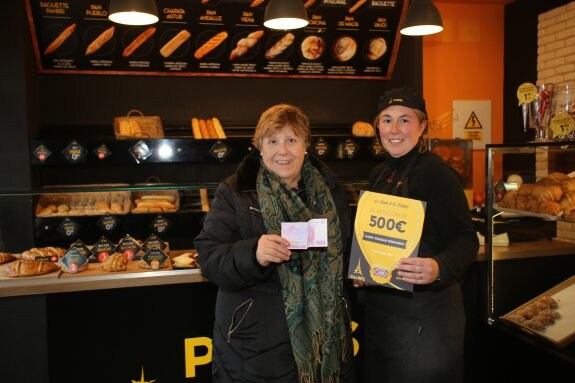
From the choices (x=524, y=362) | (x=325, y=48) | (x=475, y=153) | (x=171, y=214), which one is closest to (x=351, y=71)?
(x=325, y=48)

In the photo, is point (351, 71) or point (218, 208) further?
point (351, 71)

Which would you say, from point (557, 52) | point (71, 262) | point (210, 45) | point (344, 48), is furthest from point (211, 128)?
point (557, 52)

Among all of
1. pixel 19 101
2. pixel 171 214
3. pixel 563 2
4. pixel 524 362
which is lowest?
pixel 524 362

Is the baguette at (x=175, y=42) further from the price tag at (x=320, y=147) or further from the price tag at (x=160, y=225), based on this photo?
the price tag at (x=160, y=225)

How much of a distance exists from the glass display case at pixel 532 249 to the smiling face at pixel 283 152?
3.62 ft

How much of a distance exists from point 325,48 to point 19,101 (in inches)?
112

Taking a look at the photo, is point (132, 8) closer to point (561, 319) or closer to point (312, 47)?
point (312, 47)

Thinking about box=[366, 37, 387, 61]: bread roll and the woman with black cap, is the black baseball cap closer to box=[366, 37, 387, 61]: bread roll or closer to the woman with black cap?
the woman with black cap

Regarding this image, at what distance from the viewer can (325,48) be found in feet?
17.1

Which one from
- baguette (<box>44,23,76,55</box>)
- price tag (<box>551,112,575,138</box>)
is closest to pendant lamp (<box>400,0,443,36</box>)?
price tag (<box>551,112,575,138</box>)

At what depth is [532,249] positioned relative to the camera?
2814mm

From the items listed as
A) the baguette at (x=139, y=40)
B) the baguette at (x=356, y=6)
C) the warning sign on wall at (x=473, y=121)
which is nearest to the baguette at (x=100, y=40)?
the baguette at (x=139, y=40)

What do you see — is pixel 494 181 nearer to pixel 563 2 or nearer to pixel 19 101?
pixel 19 101

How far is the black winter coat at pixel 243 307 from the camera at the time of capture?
5.91 feet
